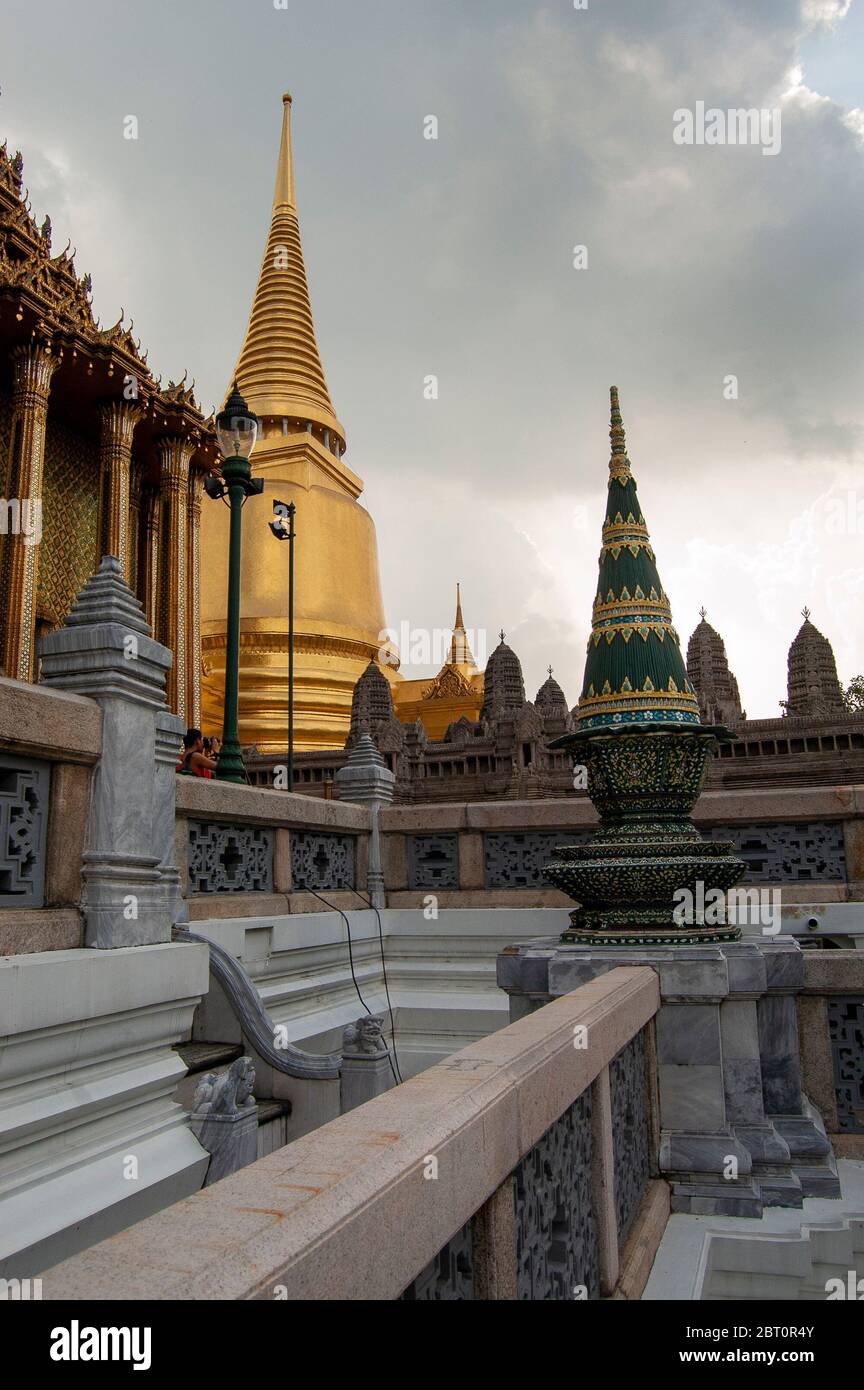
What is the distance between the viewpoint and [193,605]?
19.2m

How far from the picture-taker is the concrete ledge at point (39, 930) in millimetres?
3738

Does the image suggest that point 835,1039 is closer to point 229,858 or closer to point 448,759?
point 229,858

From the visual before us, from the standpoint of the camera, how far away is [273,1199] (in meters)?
1.79

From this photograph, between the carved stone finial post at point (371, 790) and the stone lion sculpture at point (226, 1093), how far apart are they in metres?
4.44

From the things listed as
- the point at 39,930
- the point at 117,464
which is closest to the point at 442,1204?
the point at 39,930

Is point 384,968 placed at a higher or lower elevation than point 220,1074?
higher

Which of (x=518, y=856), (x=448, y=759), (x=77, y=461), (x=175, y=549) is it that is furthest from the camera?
(x=448, y=759)

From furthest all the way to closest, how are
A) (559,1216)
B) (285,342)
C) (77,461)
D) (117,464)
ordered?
1. (285,342)
2. (77,461)
3. (117,464)
4. (559,1216)

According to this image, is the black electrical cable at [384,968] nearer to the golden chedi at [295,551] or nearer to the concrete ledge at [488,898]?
the concrete ledge at [488,898]

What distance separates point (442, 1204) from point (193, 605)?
18128 millimetres

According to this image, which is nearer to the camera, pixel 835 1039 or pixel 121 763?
pixel 121 763

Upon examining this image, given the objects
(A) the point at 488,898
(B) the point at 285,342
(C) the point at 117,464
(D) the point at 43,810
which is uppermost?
(B) the point at 285,342

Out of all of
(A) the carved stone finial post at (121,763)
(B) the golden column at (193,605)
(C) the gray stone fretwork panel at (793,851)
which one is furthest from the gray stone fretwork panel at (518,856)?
(B) the golden column at (193,605)
